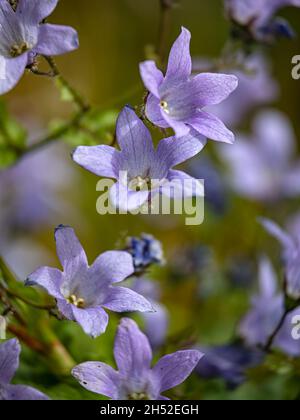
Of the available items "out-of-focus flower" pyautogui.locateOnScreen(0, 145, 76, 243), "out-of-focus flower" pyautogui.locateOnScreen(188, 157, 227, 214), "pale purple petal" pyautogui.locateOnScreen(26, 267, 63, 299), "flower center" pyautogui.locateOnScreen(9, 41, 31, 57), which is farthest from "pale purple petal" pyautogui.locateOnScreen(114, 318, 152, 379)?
"out-of-focus flower" pyautogui.locateOnScreen(0, 145, 76, 243)

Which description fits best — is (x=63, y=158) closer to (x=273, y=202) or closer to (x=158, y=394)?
(x=273, y=202)

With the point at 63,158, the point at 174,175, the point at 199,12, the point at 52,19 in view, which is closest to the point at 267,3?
the point at 174,175

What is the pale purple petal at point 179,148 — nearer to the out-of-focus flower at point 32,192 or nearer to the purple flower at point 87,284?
the purple flower at point 87,284

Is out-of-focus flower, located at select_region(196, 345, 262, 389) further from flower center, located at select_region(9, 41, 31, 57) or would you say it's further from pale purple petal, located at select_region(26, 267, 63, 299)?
flower center, located at select_region(9, 41, 31, 57)

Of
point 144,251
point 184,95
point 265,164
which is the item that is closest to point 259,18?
point 184,95

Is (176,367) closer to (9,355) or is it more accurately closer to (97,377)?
(97,377)
